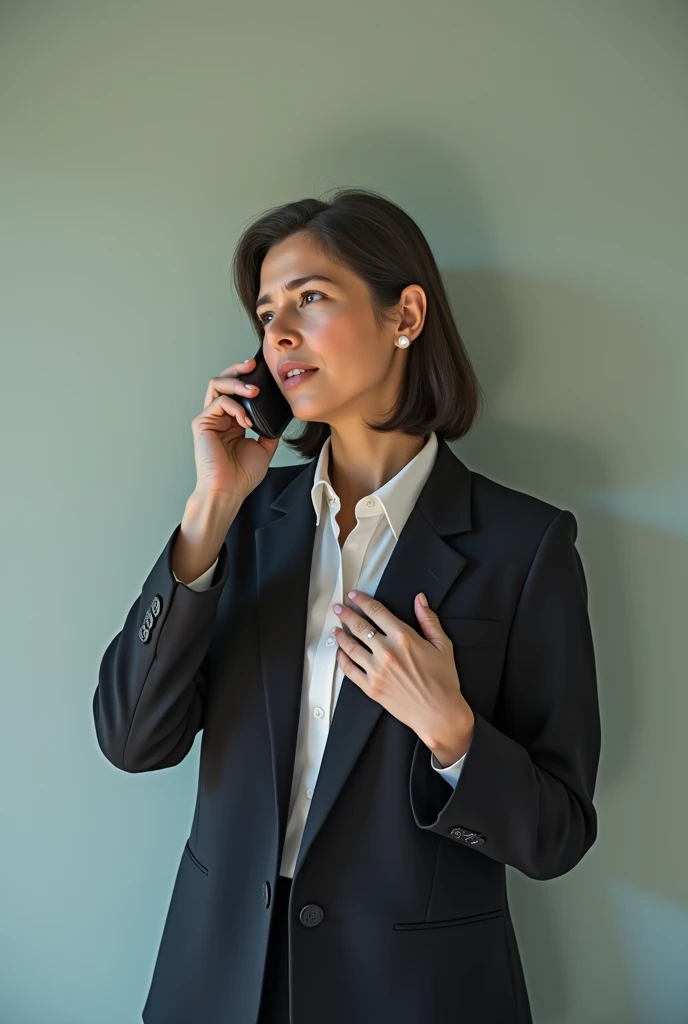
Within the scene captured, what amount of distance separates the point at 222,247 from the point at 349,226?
1.32 ft

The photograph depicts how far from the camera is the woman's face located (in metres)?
1.50

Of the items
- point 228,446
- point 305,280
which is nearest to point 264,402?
point 228,446

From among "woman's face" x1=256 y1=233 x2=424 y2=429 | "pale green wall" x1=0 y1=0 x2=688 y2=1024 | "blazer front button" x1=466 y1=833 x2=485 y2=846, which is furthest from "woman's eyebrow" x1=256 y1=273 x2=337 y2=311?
"blazer front button" x1=466 y1=833 x2=485 y2=846

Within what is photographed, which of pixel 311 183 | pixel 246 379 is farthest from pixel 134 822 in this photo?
pixel 311 183

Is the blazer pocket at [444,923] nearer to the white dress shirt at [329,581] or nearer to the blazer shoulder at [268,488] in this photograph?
the white dress shirt at [329,581]

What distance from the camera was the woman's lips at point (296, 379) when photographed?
1518mm

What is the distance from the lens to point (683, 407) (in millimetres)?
1742

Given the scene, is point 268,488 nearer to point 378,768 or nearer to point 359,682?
point 359,682

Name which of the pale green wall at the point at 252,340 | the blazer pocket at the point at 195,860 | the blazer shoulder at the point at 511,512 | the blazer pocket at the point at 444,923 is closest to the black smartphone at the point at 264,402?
the pale green wall at the point at 252,340

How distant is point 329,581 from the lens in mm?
1549

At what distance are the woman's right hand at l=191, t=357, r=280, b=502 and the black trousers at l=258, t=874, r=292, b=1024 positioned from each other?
0.74 metres

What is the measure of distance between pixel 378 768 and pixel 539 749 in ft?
0.99

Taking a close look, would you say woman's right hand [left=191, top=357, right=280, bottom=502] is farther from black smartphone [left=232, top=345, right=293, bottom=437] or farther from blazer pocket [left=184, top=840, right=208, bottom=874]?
blazer pocket [left=184, top=840, right=208, bottom=874]

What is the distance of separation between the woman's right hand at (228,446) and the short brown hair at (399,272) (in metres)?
0.26
